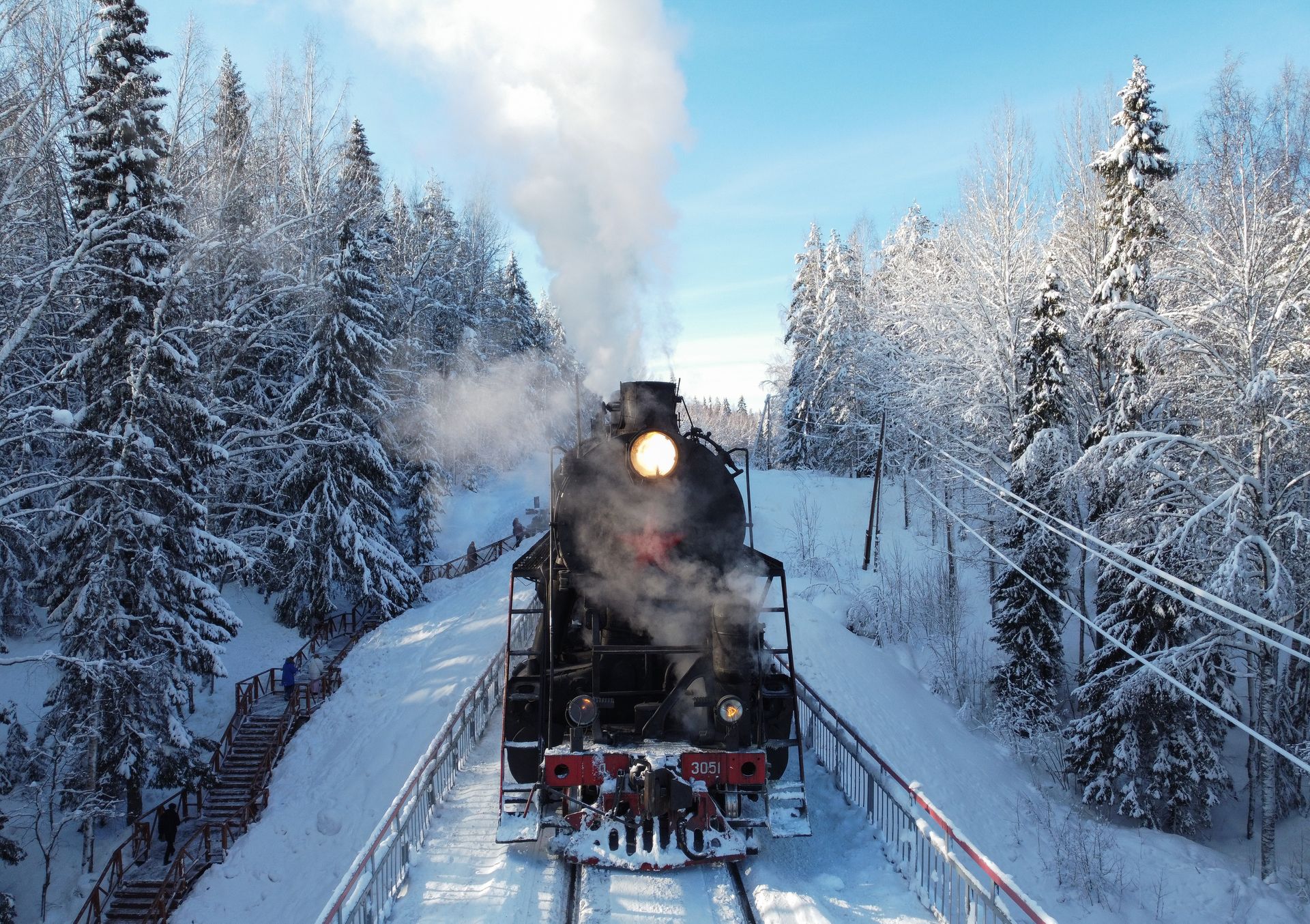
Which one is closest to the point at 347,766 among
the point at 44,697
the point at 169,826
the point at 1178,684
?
the point at 169,826

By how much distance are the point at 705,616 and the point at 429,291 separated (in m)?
31.3

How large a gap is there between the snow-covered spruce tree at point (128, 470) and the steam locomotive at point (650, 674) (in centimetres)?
992

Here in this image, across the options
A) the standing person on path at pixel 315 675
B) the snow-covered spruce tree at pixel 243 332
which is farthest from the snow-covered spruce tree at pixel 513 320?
the standing person on path at pixel 315 675

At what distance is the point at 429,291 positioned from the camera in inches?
1417

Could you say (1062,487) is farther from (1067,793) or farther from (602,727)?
(602,727)

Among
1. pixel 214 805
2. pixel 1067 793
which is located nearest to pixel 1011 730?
pixel 1067 793

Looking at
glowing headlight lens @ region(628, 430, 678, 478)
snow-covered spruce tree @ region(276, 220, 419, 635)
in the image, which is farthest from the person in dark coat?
glowing headlight lens @ region(628, 430, 678, 478)

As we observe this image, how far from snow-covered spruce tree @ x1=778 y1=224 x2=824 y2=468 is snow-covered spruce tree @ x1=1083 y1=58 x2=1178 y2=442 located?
26827 millimetres

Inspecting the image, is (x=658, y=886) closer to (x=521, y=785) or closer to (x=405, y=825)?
(x=521, y=785)

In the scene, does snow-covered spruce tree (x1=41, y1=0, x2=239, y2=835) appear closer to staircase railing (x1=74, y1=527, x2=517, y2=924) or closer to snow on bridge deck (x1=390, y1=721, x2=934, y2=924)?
staircase railing (x1=74, y1=527, x2=517, y2=924)

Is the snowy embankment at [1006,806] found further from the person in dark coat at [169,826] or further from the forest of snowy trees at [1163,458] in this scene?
the person in dark coat at [169,826]

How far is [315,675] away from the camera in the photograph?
65.4ft

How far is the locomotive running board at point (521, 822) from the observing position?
25.8 ft

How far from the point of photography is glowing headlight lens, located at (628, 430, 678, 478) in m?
7.89
